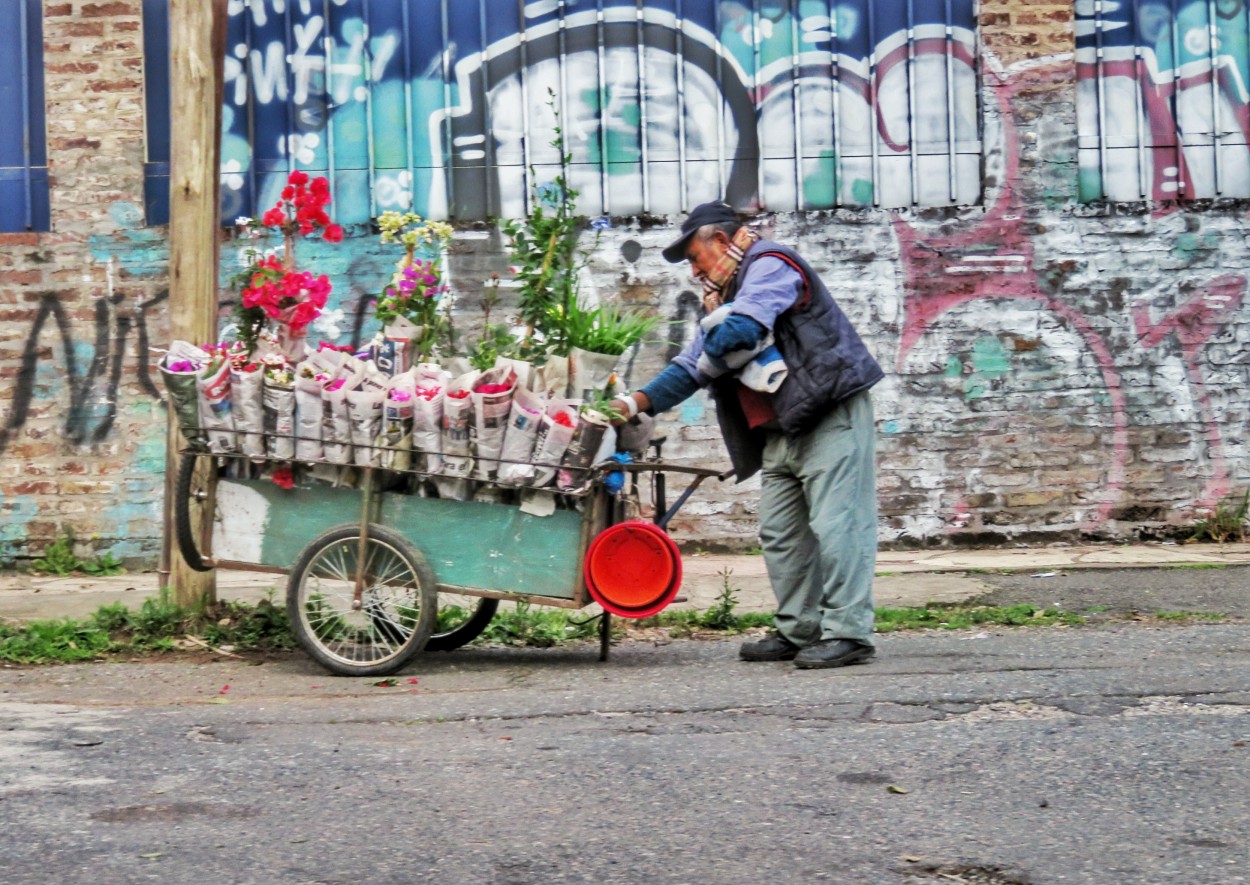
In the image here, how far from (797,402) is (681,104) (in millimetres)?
3684

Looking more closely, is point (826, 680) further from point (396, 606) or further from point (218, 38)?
point (218, 38)

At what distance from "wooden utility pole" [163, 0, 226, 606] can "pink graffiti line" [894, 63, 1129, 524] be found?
4182 millimetres

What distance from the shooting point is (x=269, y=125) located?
352 inches

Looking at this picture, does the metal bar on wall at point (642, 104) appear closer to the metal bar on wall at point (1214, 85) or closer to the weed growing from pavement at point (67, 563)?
the metal bar on wall at point (1214, 85)

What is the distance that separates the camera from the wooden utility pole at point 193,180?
6.60 metres

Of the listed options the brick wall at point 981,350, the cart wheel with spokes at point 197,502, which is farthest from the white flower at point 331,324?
the cart wheel with spokes at point 197,502

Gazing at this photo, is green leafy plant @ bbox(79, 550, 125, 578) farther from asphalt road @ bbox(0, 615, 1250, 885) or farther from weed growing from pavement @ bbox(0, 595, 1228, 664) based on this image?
asphalt road @ bbox(0, 615, 1250, 885)

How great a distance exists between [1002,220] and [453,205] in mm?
3202

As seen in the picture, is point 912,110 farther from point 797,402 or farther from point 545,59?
point 797,402

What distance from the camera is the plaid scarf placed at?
604cm

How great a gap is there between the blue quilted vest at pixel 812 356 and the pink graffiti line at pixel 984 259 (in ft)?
10.7

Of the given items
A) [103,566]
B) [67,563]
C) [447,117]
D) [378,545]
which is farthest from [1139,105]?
[67,563]

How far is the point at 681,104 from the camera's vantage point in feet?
29.8

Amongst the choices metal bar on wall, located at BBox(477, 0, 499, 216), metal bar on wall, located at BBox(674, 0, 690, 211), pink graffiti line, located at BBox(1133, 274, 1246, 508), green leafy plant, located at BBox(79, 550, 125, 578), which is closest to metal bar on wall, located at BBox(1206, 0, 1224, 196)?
pink graffiti line, located at BBox(1133, 274, 1246, 508)
